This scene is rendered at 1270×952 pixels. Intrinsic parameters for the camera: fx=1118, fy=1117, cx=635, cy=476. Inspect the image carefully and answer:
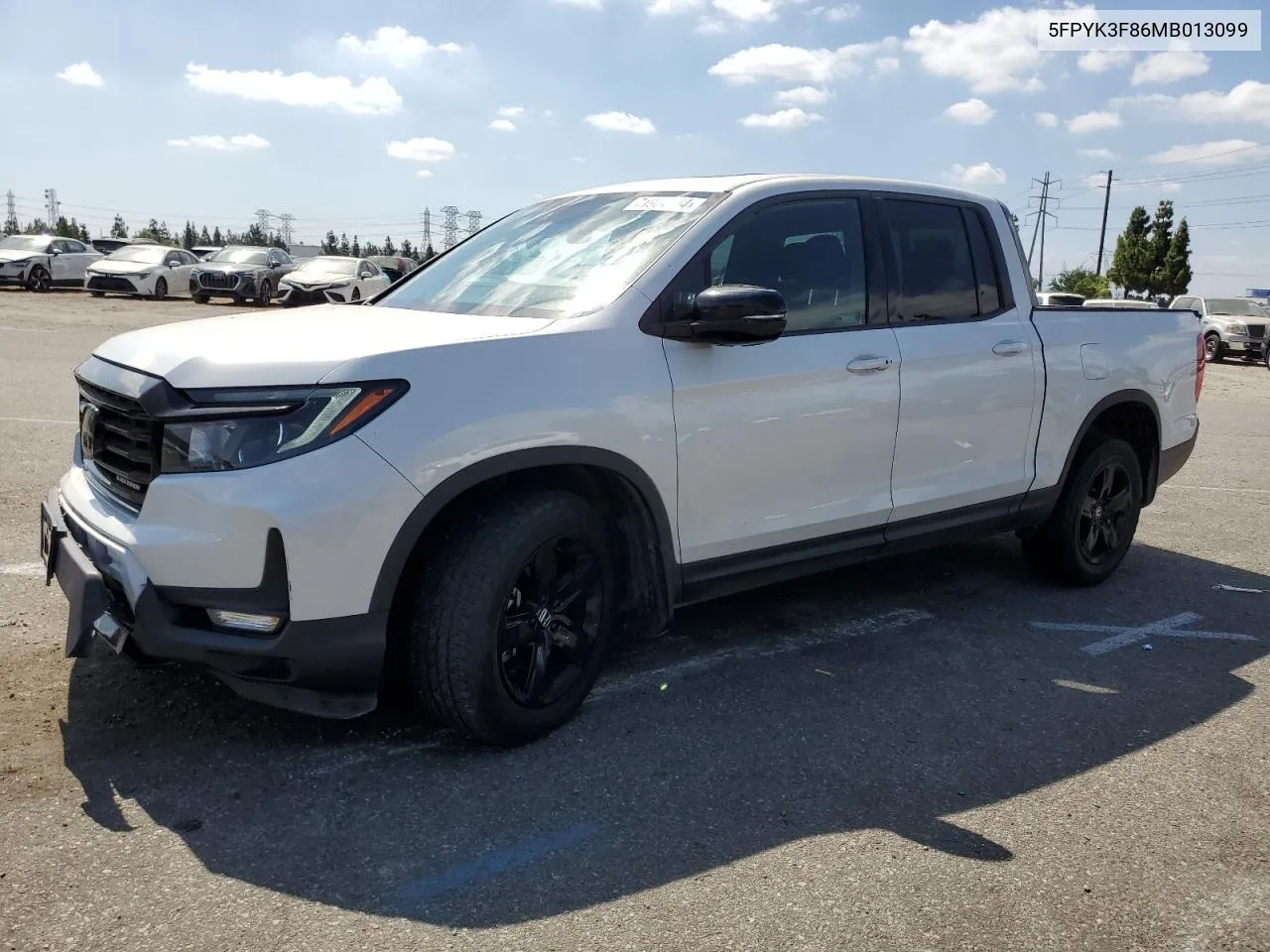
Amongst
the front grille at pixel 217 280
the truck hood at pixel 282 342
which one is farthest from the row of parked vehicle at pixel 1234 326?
the truck hood at pixel 282 342

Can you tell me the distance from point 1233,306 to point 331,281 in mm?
23328

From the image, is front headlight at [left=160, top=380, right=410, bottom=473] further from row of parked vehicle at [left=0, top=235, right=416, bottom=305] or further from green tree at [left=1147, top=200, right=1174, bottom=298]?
green tree at [left=1147, top=200, right=1174, bottom=298]

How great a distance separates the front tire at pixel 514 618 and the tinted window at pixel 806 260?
1.15 metres

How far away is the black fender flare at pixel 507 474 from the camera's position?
10.6 ft

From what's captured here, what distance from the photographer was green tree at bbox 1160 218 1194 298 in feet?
217

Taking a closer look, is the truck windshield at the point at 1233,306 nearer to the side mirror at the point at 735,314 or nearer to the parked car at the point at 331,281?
the parked car at the point at 331,281

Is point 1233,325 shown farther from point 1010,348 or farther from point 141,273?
point 141,273

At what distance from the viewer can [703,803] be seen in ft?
11.0

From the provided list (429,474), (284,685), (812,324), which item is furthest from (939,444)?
(284,685)

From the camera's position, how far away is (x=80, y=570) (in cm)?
331

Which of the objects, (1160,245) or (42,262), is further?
(1160,245)

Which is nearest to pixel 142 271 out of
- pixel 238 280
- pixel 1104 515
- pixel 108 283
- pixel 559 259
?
pixel 108 283

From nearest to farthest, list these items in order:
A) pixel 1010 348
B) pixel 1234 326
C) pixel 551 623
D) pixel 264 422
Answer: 1. pixel 264 422
2. pixel 551 623
3. pixel 1010 348
4. pixel 1234 326

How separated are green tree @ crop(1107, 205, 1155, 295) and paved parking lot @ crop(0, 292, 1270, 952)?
69.3 m
